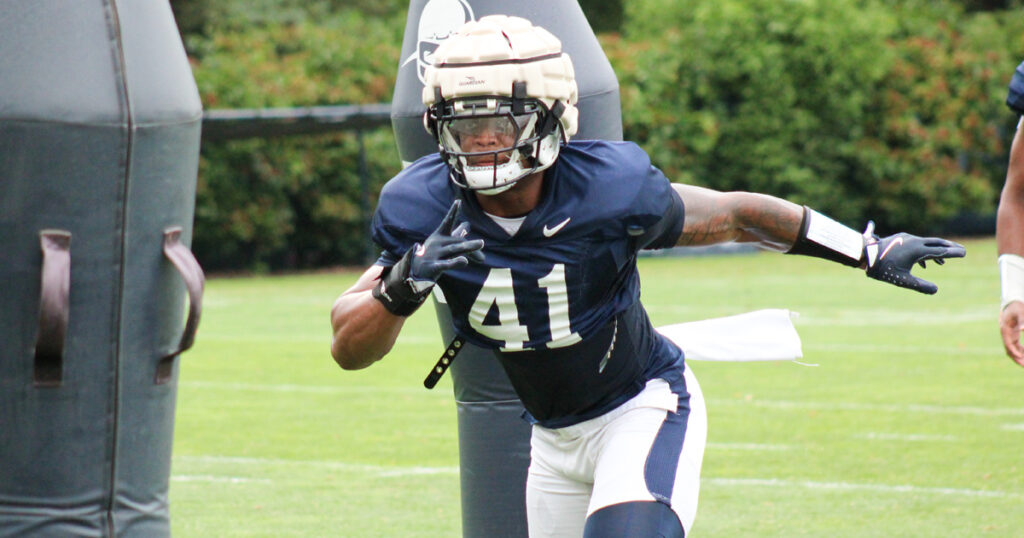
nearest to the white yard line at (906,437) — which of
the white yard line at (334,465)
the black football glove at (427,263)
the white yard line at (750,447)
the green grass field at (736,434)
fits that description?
the green grass field at (736,434)

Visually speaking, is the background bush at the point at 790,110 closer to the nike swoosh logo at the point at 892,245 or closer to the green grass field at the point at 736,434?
the green grass field at the point at 736,434

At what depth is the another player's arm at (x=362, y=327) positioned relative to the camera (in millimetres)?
3250

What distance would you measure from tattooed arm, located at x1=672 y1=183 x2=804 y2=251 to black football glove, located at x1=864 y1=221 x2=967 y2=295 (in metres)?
0.20

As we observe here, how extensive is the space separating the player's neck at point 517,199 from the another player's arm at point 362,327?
0.29 meters

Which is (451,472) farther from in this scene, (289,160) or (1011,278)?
(289,160)

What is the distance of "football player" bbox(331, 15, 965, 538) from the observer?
3248 mm

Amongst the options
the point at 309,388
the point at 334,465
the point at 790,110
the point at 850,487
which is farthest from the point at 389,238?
the point at 790,110

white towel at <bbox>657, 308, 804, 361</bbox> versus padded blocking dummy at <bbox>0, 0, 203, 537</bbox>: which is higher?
padded blocking dummy at <bbox>0, 0, 203, 537</bbox>

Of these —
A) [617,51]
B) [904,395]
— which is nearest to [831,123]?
[617,51]

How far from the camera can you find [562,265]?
3.32 meters

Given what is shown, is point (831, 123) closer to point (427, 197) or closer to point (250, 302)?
point (250, 302)

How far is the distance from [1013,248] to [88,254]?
110 inches

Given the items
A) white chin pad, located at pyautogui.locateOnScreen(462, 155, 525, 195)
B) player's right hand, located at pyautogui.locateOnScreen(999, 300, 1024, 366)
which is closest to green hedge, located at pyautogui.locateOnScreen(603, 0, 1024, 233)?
player's right hand, located at pyautogui.locateOnScreen(999, 300, 1024, 366)

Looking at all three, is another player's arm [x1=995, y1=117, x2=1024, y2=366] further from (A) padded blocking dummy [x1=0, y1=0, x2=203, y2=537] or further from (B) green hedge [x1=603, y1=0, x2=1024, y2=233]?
(B) green hedge [x1=603, y1=0, x2=1024, y2=233]
